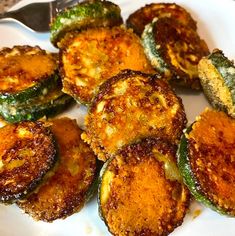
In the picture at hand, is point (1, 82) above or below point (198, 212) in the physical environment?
above

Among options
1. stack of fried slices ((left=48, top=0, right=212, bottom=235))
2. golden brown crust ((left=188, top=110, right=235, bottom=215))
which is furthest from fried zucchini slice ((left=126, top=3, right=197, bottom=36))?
golden brown crust ((left=188, top=110, right=235, bottom=215))

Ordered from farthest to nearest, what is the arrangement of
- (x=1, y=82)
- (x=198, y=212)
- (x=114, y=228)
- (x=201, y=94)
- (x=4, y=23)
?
(x=4, y=23) → (x=201, y=94) → (x=1, y=82) → (x=198, y=212) → (x=114, y=228)

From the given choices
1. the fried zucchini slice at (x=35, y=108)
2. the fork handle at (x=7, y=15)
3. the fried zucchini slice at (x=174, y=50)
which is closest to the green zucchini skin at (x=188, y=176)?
the fried zucchini slice at (x=174, y=50)

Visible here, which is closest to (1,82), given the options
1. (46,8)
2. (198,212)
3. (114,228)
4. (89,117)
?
(89,117)

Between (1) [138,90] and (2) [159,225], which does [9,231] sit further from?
(1) [138,90]

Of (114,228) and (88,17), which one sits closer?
(114,228)

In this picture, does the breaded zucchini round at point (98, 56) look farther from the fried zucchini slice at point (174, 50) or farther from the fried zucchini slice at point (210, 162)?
the fried zucchini slice at point (210, 162)

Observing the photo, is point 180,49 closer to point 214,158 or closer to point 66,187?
point 214,158
